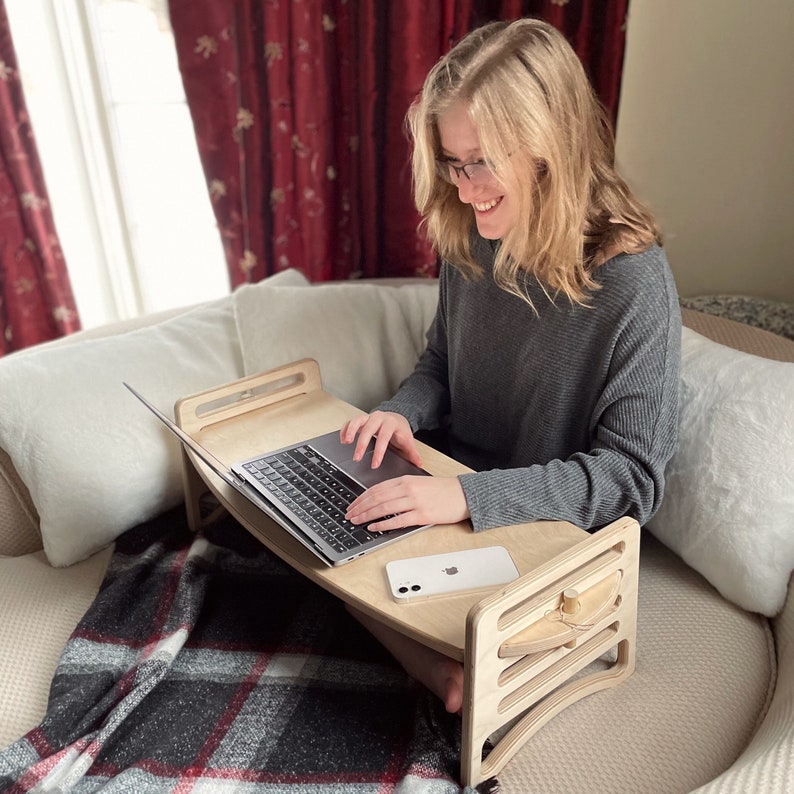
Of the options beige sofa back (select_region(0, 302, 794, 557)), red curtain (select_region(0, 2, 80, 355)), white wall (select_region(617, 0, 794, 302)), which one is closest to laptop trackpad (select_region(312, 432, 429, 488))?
beige sofa back (select_region(0, 302, 794, 557))

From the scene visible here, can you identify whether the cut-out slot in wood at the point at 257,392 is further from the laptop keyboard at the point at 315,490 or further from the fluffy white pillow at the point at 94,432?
the laptop keyboard at the point at 315,490

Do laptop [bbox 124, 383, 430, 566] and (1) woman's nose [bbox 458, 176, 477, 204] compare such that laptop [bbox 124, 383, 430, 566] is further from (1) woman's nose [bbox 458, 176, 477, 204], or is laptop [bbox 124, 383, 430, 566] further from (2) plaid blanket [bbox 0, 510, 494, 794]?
(1) woman's nose [bbox 458, 176, 477, 204]

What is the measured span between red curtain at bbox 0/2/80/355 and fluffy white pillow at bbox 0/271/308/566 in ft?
2.16

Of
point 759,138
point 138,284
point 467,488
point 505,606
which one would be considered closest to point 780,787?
point 505,606

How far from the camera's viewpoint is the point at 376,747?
3.17 feet

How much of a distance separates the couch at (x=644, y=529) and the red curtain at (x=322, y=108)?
47 centimetres

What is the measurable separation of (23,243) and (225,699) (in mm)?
1459

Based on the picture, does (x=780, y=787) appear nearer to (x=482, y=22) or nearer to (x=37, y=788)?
(x=37, y=788)

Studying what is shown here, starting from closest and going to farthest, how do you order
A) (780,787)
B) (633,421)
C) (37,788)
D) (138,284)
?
(780,787), (37,788), (633,421), (138,284)

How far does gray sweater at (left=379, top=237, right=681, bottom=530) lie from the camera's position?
1.01 meters

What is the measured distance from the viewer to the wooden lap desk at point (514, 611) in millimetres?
804

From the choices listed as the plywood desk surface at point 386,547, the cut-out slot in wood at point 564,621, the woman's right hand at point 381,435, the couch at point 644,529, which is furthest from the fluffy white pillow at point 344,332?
the cut-out slot in wood at point 564,621

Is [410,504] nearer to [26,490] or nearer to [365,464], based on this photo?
[365,464]

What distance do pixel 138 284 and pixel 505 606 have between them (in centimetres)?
191
